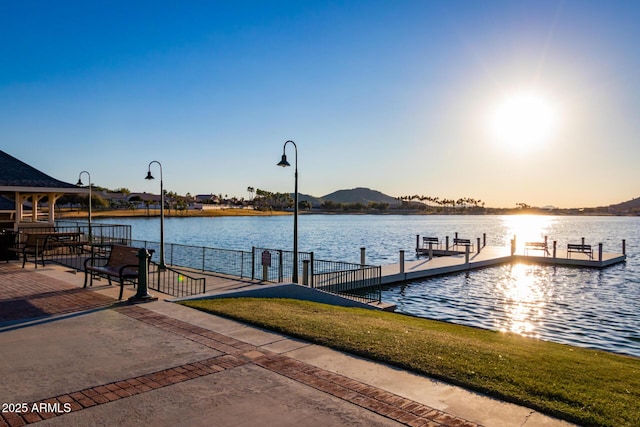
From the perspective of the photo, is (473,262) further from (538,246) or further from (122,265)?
(122,265)

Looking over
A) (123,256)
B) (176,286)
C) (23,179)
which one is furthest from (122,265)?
(23,179)

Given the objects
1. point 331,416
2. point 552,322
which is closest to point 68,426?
point 331,416

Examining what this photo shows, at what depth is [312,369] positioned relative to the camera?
5926mm

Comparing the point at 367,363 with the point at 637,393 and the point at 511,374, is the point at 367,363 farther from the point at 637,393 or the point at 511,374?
the point at 637,393

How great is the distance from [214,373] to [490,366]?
11.8ft

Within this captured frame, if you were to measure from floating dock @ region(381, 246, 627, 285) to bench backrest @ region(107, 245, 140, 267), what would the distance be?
1411cm

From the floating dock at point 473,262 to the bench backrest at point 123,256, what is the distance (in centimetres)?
1411

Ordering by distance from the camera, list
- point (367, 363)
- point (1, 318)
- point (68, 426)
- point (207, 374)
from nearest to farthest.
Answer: point (68, 426), point (207, 374), point (367, 363), point (1, 318)

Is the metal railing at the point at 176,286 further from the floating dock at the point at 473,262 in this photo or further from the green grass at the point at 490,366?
the floating dock at the point at 473,262

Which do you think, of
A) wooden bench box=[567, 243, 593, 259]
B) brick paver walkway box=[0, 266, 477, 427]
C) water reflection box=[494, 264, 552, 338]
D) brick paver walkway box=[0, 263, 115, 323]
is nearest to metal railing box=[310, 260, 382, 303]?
water reflection box=[494, 264, 552, 338]

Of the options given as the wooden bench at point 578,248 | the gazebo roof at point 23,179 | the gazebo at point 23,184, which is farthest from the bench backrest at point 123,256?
the wooden bench at point 578,248

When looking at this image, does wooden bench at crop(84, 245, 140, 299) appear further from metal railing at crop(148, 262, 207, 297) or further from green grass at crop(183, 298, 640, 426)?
green grass at crop(183, 298, 640, 426)

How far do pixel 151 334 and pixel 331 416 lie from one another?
4002mm

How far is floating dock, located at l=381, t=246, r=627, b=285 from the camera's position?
81.1 feet
